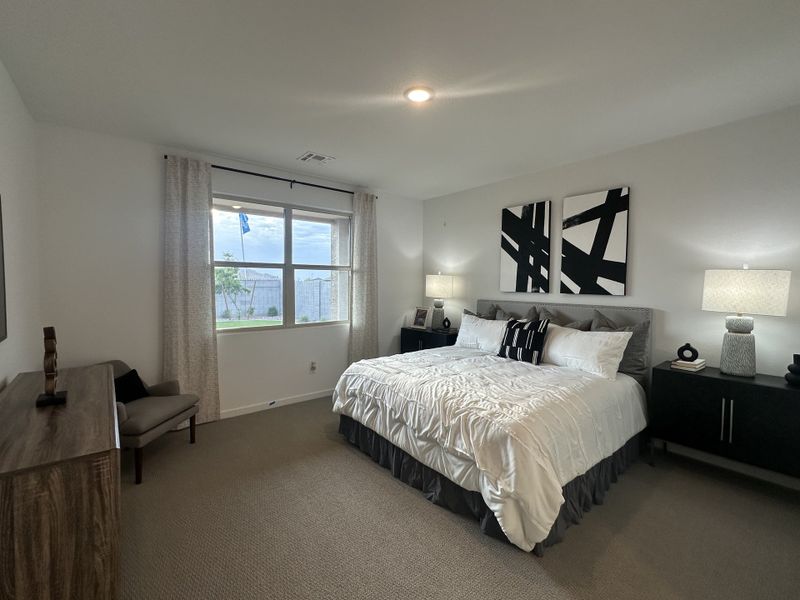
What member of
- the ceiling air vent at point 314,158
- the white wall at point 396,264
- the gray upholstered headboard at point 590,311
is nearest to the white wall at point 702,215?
the gray upholstered headboard at point 590,311

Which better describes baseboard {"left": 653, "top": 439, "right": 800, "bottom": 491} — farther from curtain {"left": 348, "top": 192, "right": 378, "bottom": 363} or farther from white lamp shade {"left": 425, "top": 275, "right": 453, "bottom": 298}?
curtain {"left": 348, "top": 192, "right": 378, "bottom": 363}

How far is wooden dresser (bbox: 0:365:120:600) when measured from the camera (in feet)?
3.68

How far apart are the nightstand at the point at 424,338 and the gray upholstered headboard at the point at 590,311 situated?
0.58 m

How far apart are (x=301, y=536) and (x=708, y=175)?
3.86 m

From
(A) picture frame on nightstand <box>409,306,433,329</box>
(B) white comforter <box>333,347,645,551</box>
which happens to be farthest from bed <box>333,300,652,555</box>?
(A) picture frame on nightstand <box>409,306,433,329</box>

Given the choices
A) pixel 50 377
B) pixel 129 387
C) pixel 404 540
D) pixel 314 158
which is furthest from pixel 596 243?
pixel 129 387

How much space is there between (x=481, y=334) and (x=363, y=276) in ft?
5.48

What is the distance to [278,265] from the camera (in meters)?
3.97

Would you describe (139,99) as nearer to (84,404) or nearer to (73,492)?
(84,404)

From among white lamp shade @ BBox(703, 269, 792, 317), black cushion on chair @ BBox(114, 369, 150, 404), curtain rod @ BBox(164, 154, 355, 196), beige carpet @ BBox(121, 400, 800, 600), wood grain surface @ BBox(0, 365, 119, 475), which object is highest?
curtain rod @ BBox(164, 154, 355, 196)

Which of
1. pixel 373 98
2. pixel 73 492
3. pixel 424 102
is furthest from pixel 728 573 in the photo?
pixel 373 98

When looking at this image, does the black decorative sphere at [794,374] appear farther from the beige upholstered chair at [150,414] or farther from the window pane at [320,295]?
the beige upholstered chair at [150,414]

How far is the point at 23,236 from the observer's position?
7.86 feet

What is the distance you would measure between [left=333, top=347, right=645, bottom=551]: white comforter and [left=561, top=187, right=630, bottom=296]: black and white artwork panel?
3.22ft
